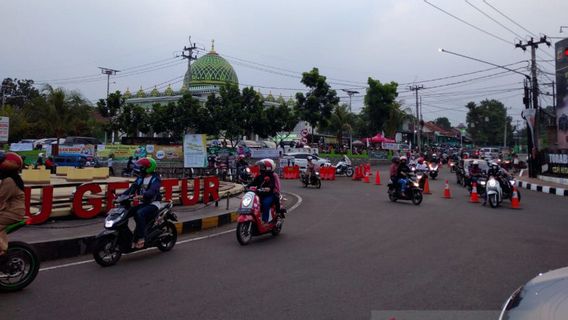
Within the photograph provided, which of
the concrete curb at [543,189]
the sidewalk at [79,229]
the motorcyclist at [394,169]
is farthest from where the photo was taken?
the concrete curb at [543,189]

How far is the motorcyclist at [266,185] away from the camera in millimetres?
9406

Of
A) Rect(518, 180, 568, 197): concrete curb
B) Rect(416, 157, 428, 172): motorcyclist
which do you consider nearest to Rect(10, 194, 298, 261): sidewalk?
Rect(416, 157, 428, 172): motorcyclist

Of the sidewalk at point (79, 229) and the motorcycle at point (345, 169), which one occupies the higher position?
the motorcycle at point (345, 169)

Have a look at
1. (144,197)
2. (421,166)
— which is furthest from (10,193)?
(421,166)

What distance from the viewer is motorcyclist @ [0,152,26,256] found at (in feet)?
19.0

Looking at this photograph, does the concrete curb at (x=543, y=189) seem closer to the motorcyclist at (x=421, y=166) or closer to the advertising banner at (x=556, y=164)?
the advertising banner at (x=556, y=164)

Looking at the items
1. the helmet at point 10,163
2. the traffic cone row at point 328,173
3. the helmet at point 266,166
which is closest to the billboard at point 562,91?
the traffic cone row at point 328,173

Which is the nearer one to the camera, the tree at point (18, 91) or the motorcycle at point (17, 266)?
the motorcycle at point (17, 266)

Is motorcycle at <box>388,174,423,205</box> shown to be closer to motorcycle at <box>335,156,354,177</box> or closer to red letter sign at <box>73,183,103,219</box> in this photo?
red letter sign at <box>73,183,103,219</box>

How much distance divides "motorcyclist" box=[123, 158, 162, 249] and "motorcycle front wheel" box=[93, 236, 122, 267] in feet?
1.06

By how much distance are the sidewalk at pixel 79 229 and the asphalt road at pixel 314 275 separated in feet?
3.25

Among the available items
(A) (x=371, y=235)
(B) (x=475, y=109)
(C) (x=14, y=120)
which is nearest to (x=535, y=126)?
(A) (x=371, y=235)

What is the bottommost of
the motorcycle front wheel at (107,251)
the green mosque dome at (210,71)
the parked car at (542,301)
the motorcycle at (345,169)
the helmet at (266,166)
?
the motorcycle front wheel at (107,251)

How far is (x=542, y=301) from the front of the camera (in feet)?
8.45
